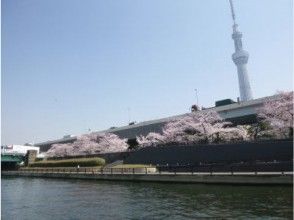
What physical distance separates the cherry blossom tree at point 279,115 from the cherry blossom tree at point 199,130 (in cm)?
523

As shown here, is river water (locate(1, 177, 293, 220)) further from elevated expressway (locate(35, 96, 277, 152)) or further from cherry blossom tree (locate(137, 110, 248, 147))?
elevated expressway (locate(35, 96, 277, 152))

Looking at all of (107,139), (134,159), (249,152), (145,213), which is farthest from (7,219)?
(107,139)

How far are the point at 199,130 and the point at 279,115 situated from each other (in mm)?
17270

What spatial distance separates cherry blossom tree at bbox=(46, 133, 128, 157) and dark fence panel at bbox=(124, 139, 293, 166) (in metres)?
17.8

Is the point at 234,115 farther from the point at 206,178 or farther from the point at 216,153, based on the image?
the point at 206,178

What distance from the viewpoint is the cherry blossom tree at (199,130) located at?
61.6m

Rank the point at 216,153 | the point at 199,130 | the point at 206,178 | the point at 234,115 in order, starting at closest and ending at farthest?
the point at 206,178 < the point at 216,153 < the point at 199,130 < the point at 234,115

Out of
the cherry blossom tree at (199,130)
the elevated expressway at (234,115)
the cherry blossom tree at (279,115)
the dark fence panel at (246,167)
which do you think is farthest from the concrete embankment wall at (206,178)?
the elevated expressway at (234,115)

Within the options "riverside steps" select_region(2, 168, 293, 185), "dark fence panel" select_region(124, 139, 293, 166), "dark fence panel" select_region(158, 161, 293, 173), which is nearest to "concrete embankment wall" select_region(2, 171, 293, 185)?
"riverside steps" select_region(2, 168, 293, 185)

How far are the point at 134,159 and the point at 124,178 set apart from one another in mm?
18638

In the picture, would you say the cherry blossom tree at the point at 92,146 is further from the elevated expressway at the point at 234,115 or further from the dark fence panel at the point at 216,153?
the dark fence panel at the point at 216,153

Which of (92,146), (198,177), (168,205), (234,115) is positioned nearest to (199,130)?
(234,115)

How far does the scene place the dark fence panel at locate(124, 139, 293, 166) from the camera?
46312mm

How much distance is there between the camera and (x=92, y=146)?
294ft
